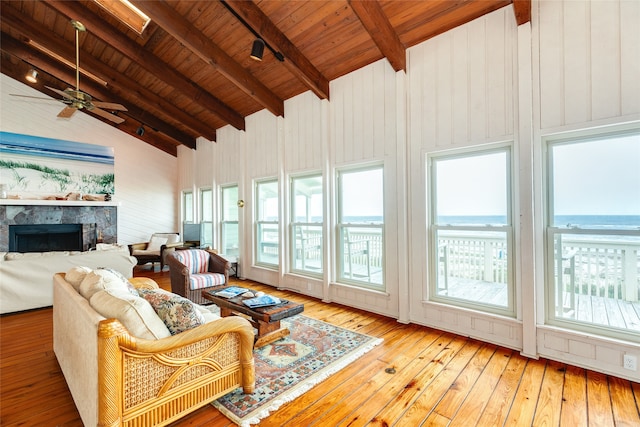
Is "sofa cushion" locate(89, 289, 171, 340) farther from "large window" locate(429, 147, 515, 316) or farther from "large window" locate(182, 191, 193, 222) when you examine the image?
"large window" locate(182, 191, 193, 222)

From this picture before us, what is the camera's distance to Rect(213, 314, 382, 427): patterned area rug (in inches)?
77.6

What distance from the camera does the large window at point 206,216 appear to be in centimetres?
711

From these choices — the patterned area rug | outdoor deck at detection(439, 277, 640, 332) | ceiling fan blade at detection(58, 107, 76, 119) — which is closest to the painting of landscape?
ceiling fan blade at detection(58, 107, 76, 119)

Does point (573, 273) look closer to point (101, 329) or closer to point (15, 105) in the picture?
point (101, 329)

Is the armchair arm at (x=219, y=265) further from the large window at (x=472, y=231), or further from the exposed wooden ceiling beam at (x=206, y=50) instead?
the large window at (x=472, y=231)

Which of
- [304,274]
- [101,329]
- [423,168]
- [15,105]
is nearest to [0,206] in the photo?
[15,105]

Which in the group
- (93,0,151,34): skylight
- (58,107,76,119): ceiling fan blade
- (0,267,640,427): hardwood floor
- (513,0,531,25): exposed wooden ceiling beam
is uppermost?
(93,0,151,34): skylight

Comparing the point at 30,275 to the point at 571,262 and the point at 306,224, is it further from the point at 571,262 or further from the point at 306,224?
the point at 571,262

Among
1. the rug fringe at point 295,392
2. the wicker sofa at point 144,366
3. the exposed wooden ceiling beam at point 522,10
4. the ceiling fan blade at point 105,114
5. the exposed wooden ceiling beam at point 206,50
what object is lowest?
the rug fringe at point 295,392

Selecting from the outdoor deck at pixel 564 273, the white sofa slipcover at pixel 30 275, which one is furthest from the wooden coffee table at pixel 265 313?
the white sofa slipcover at pixel 30 275

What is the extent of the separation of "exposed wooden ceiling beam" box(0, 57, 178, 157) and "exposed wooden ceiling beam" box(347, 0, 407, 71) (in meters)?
5.90

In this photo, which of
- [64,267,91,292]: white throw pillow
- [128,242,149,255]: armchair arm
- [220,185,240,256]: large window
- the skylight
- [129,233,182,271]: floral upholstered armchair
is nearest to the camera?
[64,267,91,292]: white throw pillow

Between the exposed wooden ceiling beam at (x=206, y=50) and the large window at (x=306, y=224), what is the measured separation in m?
1.42

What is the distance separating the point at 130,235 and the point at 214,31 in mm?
5990
